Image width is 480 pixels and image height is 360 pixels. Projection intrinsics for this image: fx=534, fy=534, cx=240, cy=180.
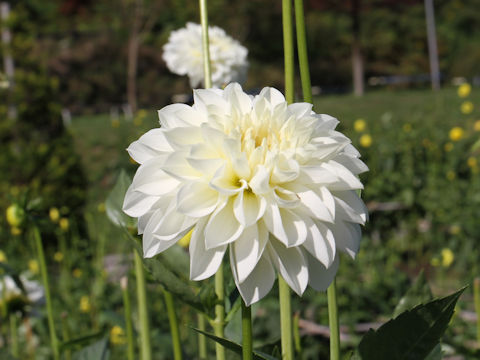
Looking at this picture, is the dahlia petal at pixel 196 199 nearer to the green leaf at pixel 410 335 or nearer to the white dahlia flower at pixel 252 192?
the white dahlia flower at pixel 252 192

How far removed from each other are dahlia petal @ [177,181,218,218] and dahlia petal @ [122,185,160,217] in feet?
0.12

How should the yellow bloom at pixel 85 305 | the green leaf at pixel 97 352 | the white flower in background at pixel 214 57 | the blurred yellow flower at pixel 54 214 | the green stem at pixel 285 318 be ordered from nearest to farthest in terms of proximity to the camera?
1. the green stem at pixel 285 318
2. the green leaf at pixel 97 352
3. the white flower in background at pixel 214 57
4. the yellow bloom at pixel 85 305
5. the blurred yellow flower at pixel 54 214

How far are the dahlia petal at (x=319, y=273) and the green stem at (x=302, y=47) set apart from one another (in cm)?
13

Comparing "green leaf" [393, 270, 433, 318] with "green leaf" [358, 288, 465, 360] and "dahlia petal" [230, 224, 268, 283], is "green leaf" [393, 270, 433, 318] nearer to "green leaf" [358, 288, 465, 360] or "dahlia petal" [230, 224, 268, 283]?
"green leaf" [358, 288, 465, 360]

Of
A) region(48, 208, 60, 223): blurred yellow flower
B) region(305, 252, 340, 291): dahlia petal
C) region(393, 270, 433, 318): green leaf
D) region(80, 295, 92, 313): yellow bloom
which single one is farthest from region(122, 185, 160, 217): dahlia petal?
region(48, 208, 60, 223): blurred yellow flower

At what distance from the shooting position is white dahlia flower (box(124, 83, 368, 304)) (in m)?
0.36

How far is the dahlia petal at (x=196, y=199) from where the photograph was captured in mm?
352

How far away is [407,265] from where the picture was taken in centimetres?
239

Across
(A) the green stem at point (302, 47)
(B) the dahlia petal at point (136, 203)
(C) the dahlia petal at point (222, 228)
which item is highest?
(A) the green stem at point (302, 47)

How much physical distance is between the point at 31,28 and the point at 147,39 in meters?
9.56

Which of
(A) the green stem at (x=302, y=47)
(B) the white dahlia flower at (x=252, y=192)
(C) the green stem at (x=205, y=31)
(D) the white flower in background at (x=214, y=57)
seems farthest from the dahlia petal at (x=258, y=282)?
(D) the white flower in background at (x=214, y=57)

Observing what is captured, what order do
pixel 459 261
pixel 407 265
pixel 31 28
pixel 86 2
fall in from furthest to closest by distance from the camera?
pixel 86 2 < pixel 31 28 < pixel 407 265 < pixel 459 261

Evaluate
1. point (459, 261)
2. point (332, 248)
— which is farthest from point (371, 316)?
point (332, 248)

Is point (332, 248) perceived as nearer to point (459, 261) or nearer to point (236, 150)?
point (236, 150)
